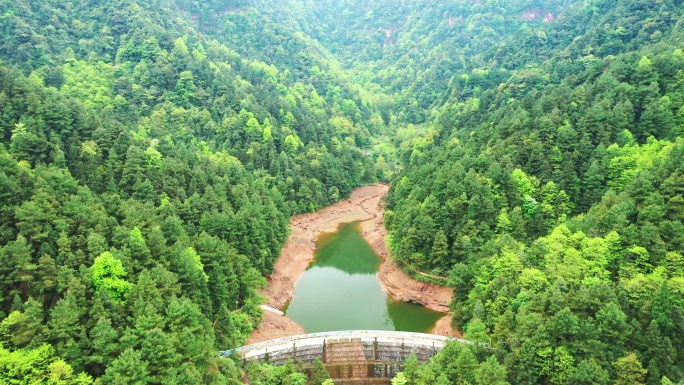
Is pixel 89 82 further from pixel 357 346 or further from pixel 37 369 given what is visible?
pixel 357 346

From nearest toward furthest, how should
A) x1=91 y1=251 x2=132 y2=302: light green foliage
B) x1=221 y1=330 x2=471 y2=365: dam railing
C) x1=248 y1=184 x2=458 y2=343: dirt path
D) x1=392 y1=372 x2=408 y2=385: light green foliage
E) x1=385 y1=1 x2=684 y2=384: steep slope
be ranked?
x1=385 y1=1 x2=684 y2=384: steep slope → x1=91 y1=251 x2=132 y2=302: light green foliage → x1=392 y1=372 x2=408 y2=385: light green foliage → x1=221 y1=330 x2=471 y2=365: dam railing → x1=248 y1=184 x2=458 y2=343: dirt path

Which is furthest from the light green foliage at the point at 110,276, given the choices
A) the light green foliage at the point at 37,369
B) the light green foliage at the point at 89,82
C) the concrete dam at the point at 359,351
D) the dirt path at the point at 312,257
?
the light green foliage at the point at 89,82

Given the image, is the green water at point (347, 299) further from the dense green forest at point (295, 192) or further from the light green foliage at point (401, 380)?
the light green foliage at point (401, 380)

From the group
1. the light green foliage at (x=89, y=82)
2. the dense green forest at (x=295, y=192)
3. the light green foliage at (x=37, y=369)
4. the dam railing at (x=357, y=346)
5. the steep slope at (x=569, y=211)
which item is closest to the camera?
the light green foliage at (x=37, y=369)

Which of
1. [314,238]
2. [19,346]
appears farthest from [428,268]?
[19,346]

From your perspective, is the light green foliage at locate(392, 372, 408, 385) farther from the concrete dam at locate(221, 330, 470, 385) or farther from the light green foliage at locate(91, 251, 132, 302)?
the light green foliage at locate(91, 251, 132, 302)

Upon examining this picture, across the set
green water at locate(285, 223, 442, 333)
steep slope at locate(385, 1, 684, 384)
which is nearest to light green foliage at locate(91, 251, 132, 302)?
green water at locate(285, 223, 442, 333)
